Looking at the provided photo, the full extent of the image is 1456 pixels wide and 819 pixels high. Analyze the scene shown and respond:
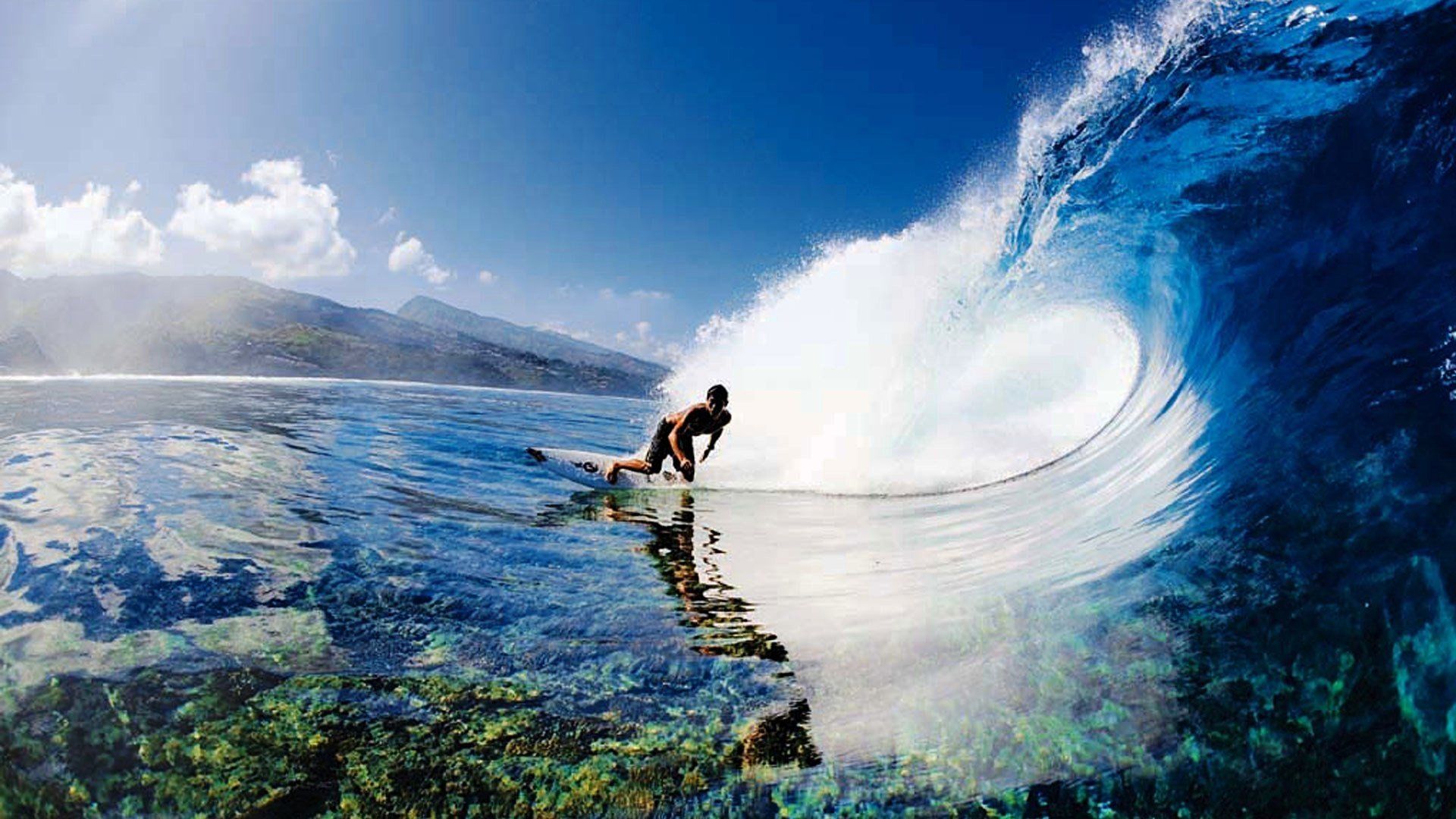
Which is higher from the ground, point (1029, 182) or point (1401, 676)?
point (1029, 182)

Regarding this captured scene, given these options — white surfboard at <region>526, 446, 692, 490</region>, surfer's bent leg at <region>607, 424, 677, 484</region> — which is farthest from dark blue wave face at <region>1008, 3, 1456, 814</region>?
white surfboard at <region>526, 446, 692, 490</region>

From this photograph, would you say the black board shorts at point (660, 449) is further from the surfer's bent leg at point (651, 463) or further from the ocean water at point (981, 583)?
the ocean water at point (981, 583)

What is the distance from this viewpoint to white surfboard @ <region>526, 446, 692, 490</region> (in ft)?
41.2

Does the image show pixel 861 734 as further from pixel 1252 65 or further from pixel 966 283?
pixel 966 283

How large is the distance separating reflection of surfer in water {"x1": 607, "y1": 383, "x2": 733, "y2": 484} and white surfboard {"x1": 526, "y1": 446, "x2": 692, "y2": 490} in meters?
0.12

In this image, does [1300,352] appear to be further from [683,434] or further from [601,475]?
[601,475]

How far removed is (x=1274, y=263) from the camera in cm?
831

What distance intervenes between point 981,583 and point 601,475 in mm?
8092

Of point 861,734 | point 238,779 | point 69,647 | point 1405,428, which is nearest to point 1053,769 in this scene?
point 861,734

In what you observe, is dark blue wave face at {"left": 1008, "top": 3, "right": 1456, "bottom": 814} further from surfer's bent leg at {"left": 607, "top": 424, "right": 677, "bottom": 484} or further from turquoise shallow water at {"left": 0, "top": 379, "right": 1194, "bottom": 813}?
surfer's bent leg at {"left": 607, "top": 424, "right": 677, "bottom": 484}

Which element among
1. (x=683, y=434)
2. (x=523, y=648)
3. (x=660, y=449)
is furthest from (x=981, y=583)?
(x=660, y=449)

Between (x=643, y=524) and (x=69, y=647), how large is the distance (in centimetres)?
596

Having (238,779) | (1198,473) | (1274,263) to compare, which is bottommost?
(238,779)

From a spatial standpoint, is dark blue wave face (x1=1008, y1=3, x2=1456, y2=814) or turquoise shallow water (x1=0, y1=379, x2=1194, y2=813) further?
turquoise shallow water (x1=0, y1=379, x2=1194, y2=813)
